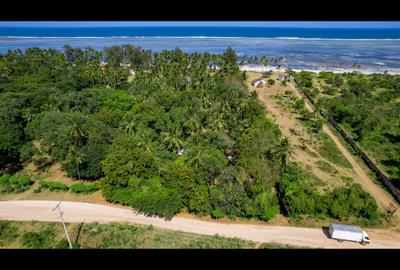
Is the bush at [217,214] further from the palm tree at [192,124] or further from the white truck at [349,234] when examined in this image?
the palm tree at [192,124]

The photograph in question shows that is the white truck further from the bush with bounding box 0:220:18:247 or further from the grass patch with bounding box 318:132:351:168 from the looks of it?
the bush with bounding box 0:220:18:247

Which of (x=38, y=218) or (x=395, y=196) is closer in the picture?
(x=38, y=218)

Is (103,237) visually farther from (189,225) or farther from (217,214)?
(217,214)

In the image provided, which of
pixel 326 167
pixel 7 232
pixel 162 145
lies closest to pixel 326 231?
pixel 326 167

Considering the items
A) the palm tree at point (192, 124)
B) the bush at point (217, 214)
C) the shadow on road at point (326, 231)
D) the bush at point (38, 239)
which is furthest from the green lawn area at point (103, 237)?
the palm tree at point (192, 124)
